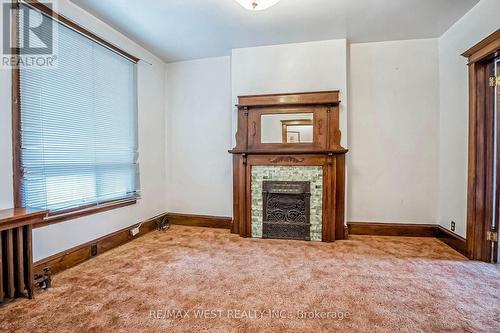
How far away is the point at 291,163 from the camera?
3508 mm

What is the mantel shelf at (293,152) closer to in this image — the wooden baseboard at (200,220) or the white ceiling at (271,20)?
the wooden baseboard at (200,220)

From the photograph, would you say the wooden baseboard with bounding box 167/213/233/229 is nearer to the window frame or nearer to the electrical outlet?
the electrical outlet

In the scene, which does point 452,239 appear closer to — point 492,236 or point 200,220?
point 492,236

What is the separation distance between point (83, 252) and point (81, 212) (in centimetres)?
43

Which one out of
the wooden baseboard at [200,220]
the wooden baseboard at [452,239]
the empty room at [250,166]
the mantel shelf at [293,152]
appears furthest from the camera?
the wooden baseboard at [200,220]

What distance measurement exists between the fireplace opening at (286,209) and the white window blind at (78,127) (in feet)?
6.44

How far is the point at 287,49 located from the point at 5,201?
3.62m

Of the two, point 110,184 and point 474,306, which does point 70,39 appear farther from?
point 474,306

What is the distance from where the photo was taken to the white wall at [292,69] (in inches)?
136

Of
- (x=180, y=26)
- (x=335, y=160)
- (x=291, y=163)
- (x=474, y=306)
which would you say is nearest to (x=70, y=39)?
(x=180, y=26)

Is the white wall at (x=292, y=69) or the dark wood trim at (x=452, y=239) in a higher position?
the white wall at (x=292, y=69)

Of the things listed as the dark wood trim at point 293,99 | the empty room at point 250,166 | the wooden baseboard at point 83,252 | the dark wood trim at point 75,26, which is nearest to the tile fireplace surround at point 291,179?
the empty room at point 250,166

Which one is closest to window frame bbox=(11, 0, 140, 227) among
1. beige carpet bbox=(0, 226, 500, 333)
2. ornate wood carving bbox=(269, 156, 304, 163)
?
beige carpet bbox=(0, 226, 500, 333)

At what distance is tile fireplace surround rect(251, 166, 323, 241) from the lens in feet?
11.3
